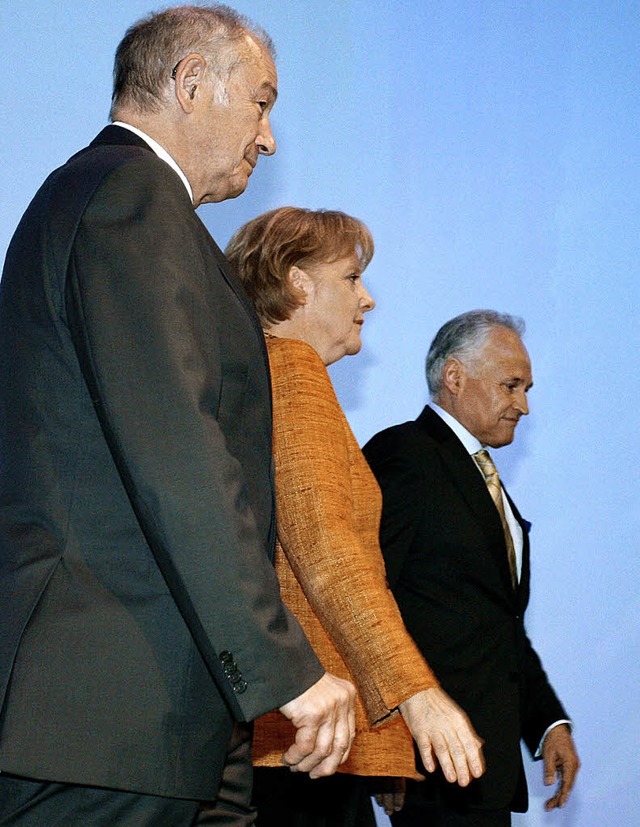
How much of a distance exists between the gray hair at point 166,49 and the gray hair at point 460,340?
1778 millimetres

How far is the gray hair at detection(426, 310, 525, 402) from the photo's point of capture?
3.46m

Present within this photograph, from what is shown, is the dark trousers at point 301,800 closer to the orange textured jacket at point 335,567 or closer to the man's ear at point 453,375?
the orange textured jacket at point 335,567

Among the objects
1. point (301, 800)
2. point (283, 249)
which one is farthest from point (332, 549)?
point (283, 249)

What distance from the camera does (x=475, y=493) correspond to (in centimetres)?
298

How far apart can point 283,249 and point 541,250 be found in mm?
1784

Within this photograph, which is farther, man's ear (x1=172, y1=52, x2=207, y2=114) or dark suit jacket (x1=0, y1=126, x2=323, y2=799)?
man's ear (x1=172, y1=52, x2=207, y2=114)

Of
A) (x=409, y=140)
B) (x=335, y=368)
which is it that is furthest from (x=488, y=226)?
(x=335, y=368)

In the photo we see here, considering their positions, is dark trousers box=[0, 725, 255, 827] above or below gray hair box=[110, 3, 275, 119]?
below

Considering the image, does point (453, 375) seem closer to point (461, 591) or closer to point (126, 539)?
point (461, 591)

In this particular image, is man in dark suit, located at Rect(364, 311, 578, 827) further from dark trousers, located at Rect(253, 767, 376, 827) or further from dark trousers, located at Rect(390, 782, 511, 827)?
dark trousers, located at Rect(253, 767, 376, 827)

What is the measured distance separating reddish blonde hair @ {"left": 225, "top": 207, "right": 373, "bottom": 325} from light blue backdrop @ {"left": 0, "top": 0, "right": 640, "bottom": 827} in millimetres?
1120

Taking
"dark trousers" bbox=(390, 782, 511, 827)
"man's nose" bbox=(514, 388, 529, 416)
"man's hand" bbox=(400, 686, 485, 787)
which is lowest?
"dark trousers" bbox=(390, 782, 511, 827)

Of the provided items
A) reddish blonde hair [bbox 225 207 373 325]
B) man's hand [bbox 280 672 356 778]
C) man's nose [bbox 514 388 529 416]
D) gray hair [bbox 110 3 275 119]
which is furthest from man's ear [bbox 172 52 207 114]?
man's nose [bbox 514 388 529 416]

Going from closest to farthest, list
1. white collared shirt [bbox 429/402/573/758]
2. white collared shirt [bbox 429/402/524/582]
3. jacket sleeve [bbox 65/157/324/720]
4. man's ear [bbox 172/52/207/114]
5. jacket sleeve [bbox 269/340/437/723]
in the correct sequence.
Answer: jacket sleeve [bbox 65/157/324/720] → man's ear [bbox 172/52/207/114] → jacket sleeve [bbox 269/340/437/723] → white collared shirt [bbox 429/402/573/758] → white collared shirt [bbox 429/402/524/582]
